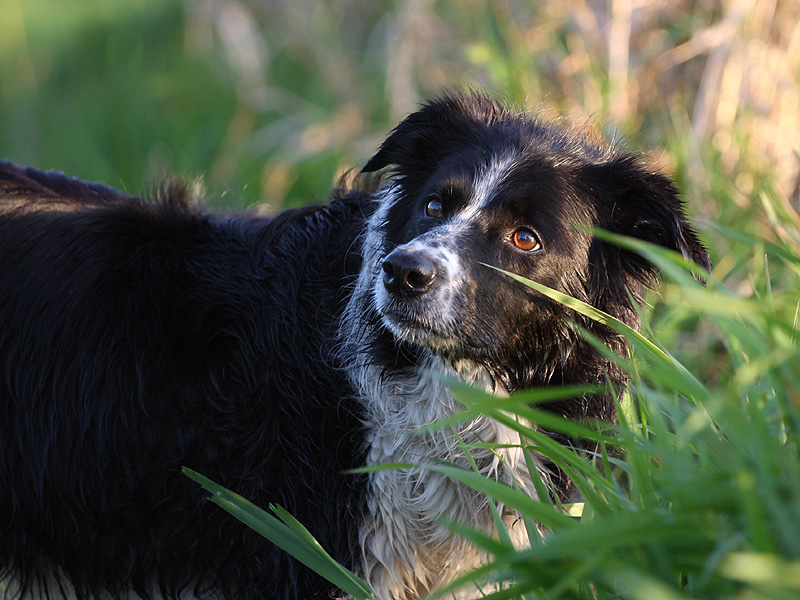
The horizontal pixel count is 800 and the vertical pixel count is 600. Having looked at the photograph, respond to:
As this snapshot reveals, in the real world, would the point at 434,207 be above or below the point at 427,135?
below

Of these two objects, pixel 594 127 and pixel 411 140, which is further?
pixel 594 127

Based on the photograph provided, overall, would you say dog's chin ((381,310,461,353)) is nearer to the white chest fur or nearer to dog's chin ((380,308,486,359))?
dog's chin ((380,308,486,359))

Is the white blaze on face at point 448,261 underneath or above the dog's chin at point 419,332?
above

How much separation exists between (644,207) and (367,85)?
14.6ft

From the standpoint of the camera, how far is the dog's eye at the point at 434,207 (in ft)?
7.97

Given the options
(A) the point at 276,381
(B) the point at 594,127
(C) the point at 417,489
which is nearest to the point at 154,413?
(A) the point at 276,381

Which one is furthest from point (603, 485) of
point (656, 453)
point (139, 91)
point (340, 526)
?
point (139, 91)

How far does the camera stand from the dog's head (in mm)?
2191

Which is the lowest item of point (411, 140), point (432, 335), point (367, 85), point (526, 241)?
point (367, 85)

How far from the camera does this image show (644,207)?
241cm

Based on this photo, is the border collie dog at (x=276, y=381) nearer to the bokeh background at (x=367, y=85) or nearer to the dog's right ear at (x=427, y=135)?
the dog's right ear at (x=427, y=135)

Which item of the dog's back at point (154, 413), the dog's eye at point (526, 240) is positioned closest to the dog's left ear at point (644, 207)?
the dog's eye at point (526, 240)

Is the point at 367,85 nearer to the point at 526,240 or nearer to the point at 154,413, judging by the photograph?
the point at 526,240

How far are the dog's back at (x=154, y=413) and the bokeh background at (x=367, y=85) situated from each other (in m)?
0.64
